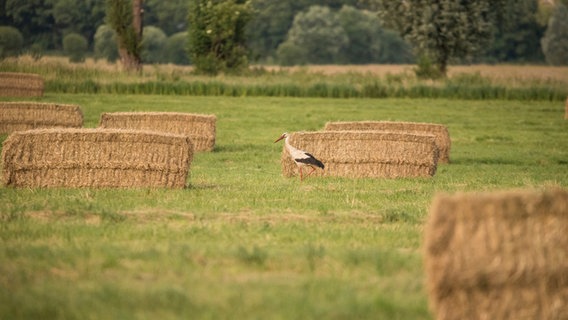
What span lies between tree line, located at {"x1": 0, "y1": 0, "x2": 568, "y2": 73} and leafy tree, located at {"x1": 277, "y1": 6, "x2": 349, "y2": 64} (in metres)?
0.10

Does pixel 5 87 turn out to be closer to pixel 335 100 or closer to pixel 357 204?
pixel 335 100

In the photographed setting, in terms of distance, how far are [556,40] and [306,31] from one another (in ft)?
82.8

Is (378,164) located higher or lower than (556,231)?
lower

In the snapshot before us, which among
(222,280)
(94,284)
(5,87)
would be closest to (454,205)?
(222,280)

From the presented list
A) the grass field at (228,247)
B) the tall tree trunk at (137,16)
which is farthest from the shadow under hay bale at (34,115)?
the tall tree trunk at (137,16)

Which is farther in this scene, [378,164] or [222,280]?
[378,164]

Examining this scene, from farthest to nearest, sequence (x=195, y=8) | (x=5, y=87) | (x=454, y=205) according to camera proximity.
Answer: (x=195, y=8) < (x=5, y=87) < (x=454, y=205)

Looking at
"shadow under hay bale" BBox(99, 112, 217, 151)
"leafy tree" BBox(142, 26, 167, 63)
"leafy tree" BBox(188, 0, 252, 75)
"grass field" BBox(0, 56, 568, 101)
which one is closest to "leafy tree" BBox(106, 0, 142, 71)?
"leafy tree" BBox(188, 0, 252, 75)

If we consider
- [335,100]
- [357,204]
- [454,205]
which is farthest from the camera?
[335,100]

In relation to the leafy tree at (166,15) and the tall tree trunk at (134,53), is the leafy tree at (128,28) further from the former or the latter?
the leafy tree at (166,15)

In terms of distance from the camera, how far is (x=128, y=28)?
56.9 metres

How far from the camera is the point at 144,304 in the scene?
8.99 m

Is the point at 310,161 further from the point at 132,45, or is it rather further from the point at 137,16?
the point at 137,16

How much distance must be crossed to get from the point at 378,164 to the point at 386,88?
2758 centimetres
